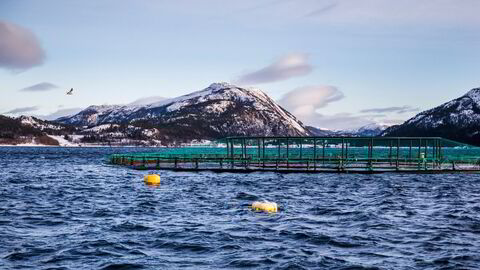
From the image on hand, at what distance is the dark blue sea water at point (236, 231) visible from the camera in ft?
79.0

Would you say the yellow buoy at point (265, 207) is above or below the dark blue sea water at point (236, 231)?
above

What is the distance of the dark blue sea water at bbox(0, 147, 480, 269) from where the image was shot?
24078mm

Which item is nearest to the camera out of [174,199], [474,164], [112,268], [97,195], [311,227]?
[112,268]

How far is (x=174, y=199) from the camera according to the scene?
49.0 metres

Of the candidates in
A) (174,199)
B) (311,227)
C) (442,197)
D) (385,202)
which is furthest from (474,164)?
(311,227)

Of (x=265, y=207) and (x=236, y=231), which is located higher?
(x=265, y=207)

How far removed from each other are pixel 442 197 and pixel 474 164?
53.2 metres

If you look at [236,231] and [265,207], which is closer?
[236,231]

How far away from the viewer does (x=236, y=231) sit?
101ft

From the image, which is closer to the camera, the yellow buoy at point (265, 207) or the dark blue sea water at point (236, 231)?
→ the dark blue sea water at point (236, 231)

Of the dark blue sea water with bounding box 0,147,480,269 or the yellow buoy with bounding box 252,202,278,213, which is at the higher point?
the yellow buoy with bounding box 252,202,278,213

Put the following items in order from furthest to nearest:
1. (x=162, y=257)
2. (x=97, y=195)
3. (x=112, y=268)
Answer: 1. (x=97, y=195)
2. (x=162, y=257)
3. (x=112, y=268)

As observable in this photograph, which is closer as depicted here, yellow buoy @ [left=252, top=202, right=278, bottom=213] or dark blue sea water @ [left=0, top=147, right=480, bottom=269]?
dark blue sea water @ [left=0, top=147, right=480, bottom=269]

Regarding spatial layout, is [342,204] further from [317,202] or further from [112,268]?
[112,268]
